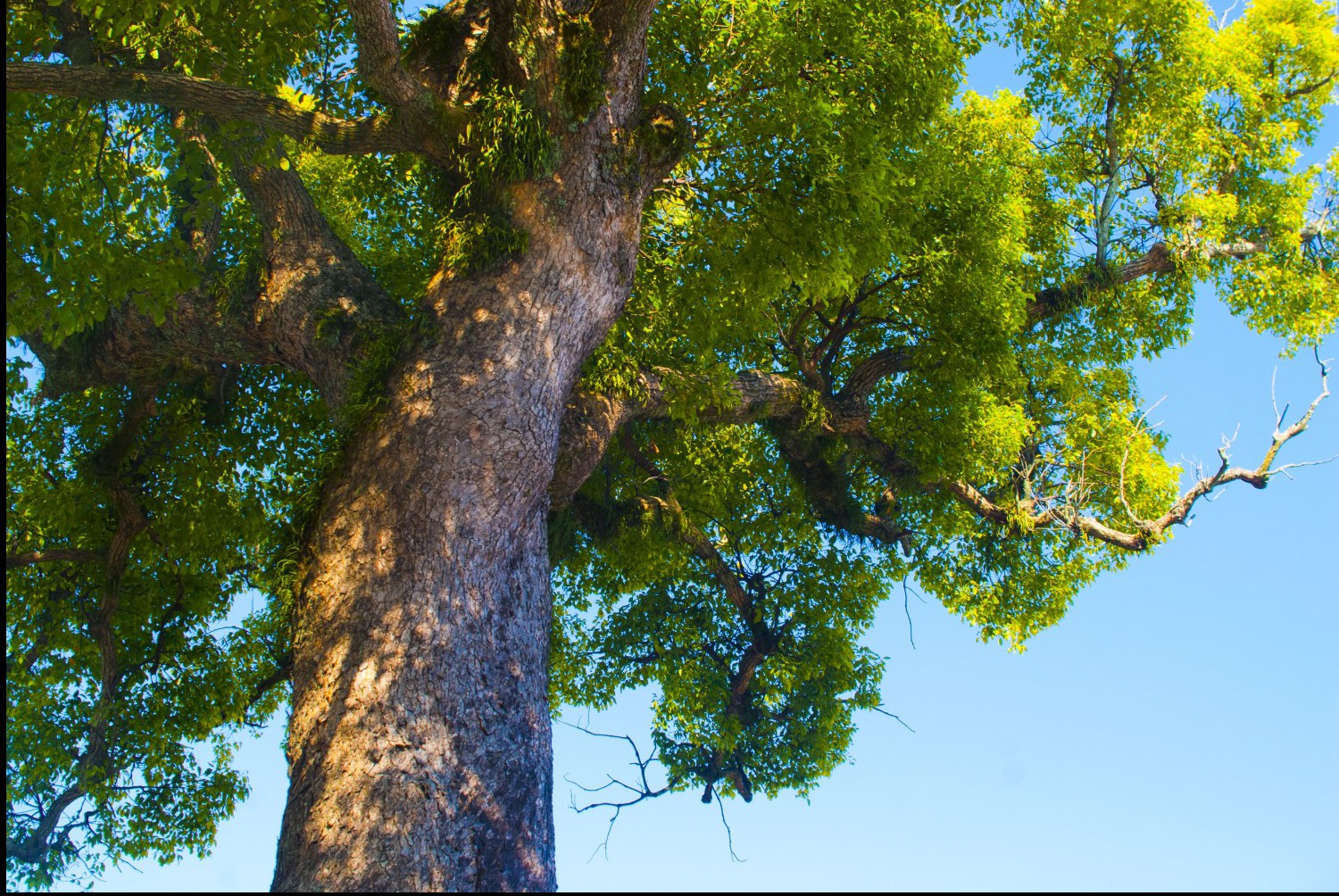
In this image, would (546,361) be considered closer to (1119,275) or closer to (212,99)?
(212,99)

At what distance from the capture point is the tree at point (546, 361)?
6.66 meters

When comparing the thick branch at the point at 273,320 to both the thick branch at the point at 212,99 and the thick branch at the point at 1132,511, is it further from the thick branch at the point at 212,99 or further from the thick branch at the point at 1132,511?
the thick branch at the point at 1132,511

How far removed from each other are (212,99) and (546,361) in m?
2.94

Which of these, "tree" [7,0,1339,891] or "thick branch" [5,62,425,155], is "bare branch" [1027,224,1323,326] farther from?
"thick branch" [5,62,425,155]

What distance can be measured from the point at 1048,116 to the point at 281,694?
13.3m

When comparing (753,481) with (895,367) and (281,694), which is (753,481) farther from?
(281,694)

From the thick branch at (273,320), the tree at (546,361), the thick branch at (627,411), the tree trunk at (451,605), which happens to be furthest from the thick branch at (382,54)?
the thick branch at (627,411)

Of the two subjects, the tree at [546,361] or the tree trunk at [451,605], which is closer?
the tree trunk at [451,605]

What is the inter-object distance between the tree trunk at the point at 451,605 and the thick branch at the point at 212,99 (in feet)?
4.21

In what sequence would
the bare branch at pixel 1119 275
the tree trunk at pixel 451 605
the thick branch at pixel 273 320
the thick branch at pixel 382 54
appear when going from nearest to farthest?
the tree trunk at pixel 451 605
the thick branch at pixel 382 54
the thick branch at pixel 273 320
the bare branch at pixel 1119 275

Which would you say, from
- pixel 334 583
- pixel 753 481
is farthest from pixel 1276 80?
pixel 334 583

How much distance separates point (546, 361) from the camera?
7516mm

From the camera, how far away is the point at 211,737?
41.8 ft

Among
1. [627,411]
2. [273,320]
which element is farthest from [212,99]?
[627,411]
